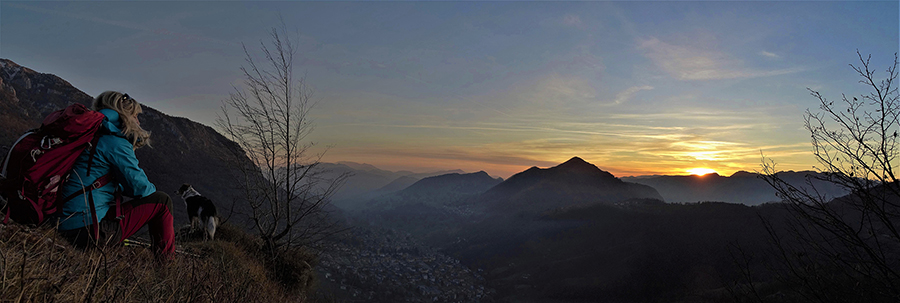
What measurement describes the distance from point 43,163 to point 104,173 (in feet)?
1.11

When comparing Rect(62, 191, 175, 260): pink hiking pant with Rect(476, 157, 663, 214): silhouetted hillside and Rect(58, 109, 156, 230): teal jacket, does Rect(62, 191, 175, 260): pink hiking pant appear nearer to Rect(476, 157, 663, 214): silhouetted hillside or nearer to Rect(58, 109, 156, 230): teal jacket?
Rect(58, 109, 156, 230): teal jacket

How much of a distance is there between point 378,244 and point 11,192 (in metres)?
39.3

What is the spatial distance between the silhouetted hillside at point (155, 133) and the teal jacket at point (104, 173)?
78.5 ft

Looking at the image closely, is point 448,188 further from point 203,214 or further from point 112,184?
point 112,184

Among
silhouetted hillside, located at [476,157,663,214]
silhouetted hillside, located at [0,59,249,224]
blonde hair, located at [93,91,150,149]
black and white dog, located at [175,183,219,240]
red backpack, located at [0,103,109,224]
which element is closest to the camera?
red backpack, located at [0,103,109,224]

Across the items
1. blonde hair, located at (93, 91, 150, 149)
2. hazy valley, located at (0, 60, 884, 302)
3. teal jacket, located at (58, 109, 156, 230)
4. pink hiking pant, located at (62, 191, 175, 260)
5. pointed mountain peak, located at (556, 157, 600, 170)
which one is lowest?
hazy valley, located at (0, 60, 884, 302)

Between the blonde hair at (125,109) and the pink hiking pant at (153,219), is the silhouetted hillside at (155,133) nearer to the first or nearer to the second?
the pink hiking pant at (153,219)

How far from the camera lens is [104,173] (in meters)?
2.54

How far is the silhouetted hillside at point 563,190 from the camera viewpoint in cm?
5822

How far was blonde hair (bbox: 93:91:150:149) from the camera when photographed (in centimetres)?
259

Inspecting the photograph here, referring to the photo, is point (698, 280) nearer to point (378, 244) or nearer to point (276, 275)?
point (276, 275)

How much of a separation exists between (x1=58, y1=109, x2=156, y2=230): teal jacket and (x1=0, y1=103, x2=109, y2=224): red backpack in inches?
2.8

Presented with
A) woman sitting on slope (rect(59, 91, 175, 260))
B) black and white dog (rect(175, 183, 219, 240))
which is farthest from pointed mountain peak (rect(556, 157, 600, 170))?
woman sitting on slope (rect(59, 91, 175, 260))

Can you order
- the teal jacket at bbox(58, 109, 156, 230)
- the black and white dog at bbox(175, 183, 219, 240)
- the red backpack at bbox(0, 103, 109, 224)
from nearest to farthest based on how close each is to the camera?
1. the red backpack at bbox(0, 103, 109, 224)
2. the teal jacket at bbox(58, 109, 156, 230)
3. the black and white dog at bbox(175, 183, 219, 240)
